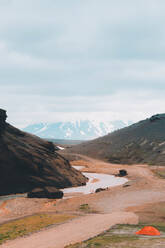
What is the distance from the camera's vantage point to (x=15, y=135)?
219 ft

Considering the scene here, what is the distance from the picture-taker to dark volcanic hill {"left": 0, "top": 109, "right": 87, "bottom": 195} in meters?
57.5

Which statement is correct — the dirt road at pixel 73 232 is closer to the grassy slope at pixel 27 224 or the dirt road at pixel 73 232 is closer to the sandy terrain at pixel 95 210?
the sandy terrain at pixel 95 210

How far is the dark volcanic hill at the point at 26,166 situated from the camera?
57531 mm

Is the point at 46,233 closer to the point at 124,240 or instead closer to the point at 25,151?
the point at 124,240

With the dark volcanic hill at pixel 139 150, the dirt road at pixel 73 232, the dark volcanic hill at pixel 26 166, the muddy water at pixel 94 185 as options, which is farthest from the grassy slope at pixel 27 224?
the dark volcanic hill at pixel 139 150

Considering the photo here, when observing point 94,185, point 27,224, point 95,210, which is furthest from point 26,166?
point 27,224

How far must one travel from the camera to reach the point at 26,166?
200 feet

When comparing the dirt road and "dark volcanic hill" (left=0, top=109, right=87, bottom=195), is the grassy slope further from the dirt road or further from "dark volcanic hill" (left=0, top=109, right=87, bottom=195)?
"dark volcanic hill" (left=0, top=109, right=87, bottom=195)

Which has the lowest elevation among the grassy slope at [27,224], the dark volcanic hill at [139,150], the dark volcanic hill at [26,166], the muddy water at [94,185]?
the grassy slope at [27,224]

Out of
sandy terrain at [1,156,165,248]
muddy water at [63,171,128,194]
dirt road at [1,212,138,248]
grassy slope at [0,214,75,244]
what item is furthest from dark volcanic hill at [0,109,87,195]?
dirt road at [1,212,138,248]

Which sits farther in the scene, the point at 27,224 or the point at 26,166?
the point at 26,166

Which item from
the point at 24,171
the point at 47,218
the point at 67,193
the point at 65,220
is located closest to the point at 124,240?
the point at 65,220

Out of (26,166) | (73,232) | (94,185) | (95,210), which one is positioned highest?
(26,166)

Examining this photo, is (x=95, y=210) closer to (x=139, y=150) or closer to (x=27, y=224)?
(x=27, y=224)
